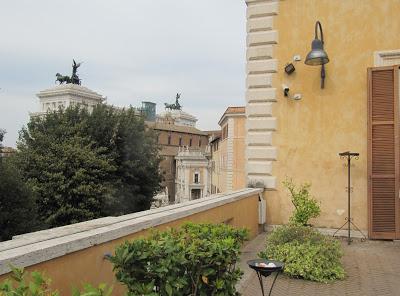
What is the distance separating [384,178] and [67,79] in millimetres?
63841

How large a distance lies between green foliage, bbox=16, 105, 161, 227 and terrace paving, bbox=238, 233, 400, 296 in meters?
15.3

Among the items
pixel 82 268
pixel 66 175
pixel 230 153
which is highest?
pixel 230 153

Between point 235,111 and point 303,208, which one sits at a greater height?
point 235,111

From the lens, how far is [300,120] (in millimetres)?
9672

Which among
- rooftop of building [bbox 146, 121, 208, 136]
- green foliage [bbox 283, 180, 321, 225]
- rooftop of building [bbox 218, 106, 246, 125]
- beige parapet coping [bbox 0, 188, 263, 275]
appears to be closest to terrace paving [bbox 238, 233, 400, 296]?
green foliage [bbox 283, 180, 321, 225]

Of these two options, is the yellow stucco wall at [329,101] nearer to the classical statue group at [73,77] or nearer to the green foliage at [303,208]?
the green foliage at [303,208]

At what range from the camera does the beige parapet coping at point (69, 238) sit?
2.68 meters

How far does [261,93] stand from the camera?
9969mm

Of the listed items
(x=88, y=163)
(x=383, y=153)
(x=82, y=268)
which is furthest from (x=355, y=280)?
(x=88, y=163)

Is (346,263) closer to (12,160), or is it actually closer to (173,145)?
(12,160)

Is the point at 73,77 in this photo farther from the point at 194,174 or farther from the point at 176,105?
the point at 176,105

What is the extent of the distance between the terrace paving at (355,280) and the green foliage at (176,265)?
2324 mm

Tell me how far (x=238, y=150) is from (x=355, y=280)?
1597 inches

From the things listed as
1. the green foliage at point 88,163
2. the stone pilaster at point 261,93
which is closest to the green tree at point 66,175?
the green foliage at point 88,163
